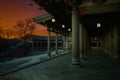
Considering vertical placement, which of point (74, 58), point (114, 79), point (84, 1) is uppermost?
point (84, 1)

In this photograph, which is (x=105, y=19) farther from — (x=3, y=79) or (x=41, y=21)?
(x=3, y=79)

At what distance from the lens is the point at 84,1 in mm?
9109

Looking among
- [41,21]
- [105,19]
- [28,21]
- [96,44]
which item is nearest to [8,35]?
[28,21]

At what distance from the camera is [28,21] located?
2655 inches

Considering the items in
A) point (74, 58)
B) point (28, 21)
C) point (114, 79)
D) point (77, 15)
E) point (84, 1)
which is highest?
point (28, 21)

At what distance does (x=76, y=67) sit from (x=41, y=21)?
8009mm

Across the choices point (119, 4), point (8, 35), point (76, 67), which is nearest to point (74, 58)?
point (76, 67)

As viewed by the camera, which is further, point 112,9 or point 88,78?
point 112,9

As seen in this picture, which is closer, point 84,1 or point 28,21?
point 84,1

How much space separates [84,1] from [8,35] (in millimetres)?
55868

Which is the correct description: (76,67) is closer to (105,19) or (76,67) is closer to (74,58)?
(74,58)

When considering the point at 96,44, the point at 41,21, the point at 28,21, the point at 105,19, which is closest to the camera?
the point at 105,19

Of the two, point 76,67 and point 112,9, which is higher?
point 112,9

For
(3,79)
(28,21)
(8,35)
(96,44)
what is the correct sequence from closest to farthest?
(3,79)
(96,44)
(8,35)
(28,21)
